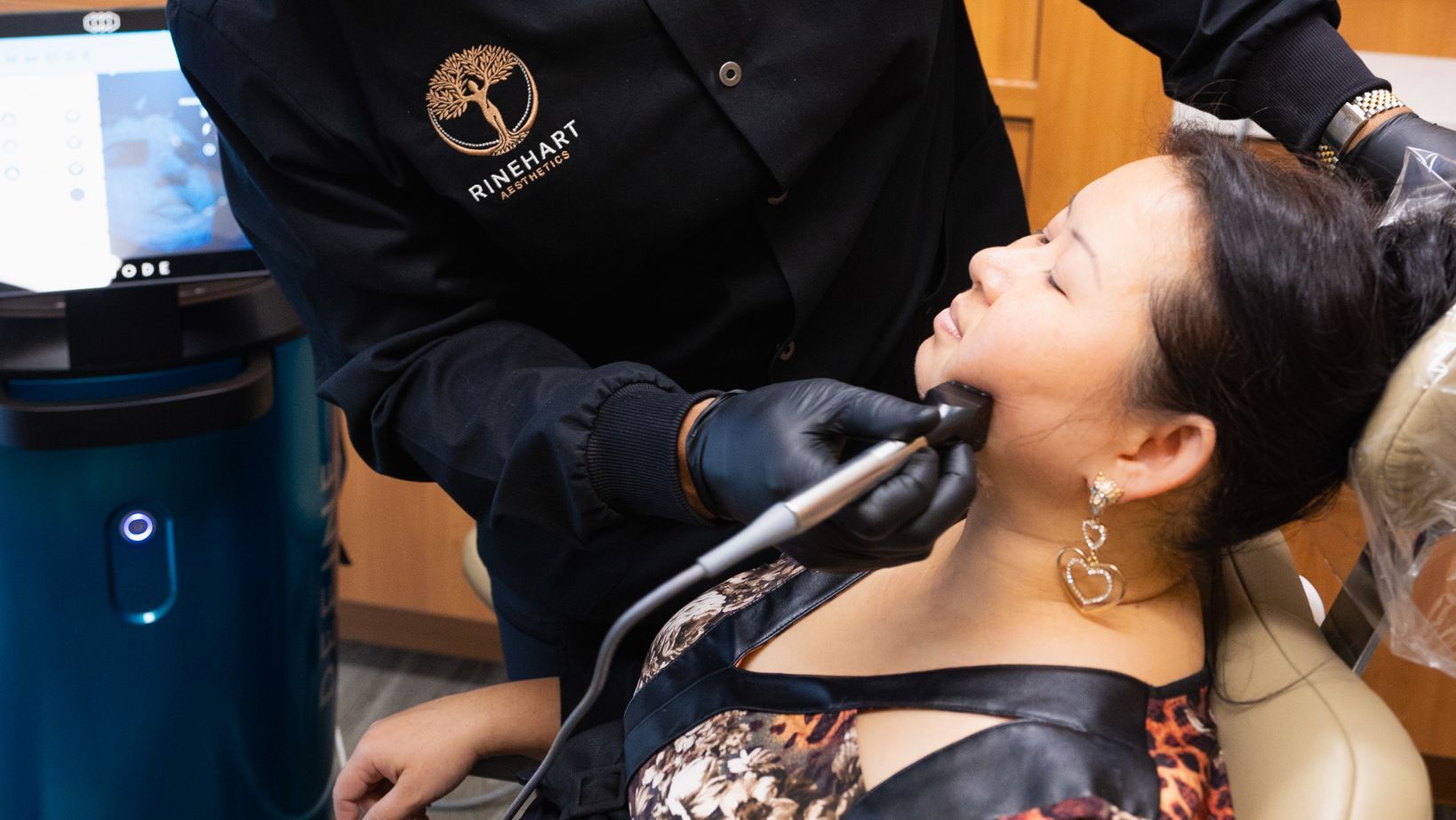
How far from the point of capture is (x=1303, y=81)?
1.02m

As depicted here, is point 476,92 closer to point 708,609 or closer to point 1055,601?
point 708,609

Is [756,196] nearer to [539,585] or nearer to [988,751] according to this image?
[539,585]

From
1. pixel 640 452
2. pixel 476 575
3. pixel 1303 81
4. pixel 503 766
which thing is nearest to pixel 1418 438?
pixel 1303 81

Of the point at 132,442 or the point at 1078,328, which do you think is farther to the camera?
the point at 132,442

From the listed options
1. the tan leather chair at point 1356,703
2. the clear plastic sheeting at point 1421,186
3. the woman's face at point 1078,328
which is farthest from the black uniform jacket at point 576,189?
the tan leather chair at point 1356,703

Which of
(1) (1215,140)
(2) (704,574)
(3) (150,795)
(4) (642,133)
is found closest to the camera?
(2) (704,574)

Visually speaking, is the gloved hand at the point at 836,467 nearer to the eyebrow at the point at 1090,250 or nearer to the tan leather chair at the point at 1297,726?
the eyebrow at the point at 1090,250

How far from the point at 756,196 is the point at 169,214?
2.25 feet

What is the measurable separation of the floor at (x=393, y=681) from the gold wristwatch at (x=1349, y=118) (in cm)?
163

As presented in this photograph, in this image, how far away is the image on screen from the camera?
53.3 inches

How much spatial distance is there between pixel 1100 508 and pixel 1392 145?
13.8 inches

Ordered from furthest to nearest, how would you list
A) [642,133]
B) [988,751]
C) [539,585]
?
1. [539,585]
2. [642,133]
3. [988,751]

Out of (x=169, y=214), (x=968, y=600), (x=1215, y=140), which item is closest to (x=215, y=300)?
(x=169, y=214)

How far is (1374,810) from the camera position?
2.47 feet
